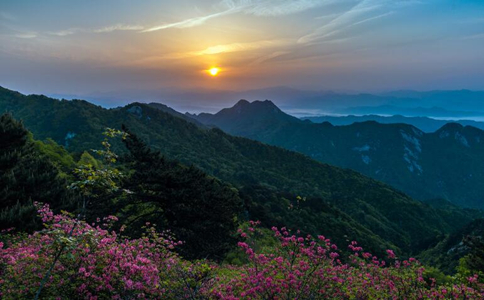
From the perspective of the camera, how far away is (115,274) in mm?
6695

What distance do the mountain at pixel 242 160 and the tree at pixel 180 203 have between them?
72.8 meters

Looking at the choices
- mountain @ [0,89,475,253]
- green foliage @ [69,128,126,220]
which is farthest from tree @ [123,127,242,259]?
mountain @ [0,89,475,253]

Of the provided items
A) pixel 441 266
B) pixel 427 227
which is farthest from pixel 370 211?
pixel 441 266

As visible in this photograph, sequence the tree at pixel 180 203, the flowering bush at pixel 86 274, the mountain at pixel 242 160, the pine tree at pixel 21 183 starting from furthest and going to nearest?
the mountain at pixel 242 160, the tree at pixel 180 203, the pine tree at pixel 21 183, the flowering bush at pixel 86 274

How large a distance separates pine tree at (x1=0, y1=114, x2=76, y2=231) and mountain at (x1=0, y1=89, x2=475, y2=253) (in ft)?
246

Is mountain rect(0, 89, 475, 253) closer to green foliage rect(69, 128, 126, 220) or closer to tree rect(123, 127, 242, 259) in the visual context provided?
tree rect(123, 127, 242, 259)

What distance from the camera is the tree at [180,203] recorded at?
49.5 ft

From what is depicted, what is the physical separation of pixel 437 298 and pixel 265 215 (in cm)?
3361

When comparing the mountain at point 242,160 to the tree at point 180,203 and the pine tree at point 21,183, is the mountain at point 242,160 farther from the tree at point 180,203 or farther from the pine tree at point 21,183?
the pine tree at point 21,183

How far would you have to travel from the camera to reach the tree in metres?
15.1

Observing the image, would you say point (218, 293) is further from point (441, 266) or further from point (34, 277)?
point (441, 266)

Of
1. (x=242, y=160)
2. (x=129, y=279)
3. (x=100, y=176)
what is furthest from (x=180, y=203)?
(x=242, y=160)

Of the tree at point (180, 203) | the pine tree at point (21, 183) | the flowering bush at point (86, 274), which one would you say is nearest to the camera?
the flowering bush at point (86, 274)

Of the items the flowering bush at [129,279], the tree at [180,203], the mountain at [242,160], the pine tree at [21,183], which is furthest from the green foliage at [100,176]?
the mountain at [242,160]
